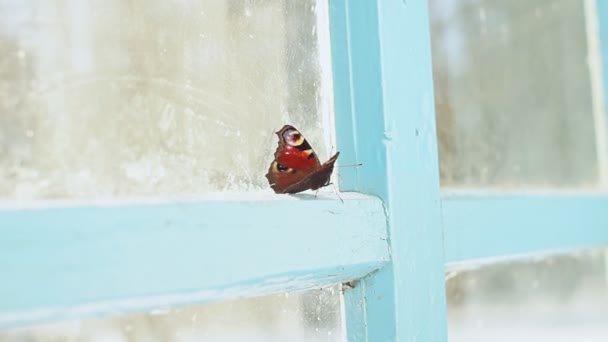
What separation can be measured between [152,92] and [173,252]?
0.67ft

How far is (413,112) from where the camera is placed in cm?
79

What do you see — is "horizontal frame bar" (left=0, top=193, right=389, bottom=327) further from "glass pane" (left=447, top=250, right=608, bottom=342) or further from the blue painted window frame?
"glass pane" (left=447, top=250, right=608, bottom=342)

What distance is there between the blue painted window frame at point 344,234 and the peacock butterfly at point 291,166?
6 centimetres

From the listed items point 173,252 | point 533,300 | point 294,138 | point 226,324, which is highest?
point 294,138

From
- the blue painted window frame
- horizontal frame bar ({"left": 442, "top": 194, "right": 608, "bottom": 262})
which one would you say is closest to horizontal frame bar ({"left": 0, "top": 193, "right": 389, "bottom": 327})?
the blue painted window frame

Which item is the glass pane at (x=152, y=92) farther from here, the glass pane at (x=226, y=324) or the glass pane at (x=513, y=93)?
the glass pane at (x=513, y=93)

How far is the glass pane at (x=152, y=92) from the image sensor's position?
1.90ft

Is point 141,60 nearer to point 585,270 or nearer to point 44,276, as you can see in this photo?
point 44,276

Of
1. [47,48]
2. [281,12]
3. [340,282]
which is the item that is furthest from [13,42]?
[340,282]

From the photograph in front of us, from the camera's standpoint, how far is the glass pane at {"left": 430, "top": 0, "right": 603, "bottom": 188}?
104 cm

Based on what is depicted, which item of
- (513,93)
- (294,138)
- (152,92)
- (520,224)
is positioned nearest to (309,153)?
(294,138)

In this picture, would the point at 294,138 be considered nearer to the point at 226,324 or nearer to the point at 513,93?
the point at 226,324

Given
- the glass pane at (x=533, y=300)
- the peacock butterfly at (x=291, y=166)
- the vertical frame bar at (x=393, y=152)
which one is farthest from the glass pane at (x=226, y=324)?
the glass pane at (x=533, y=300)

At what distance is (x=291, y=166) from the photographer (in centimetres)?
73
